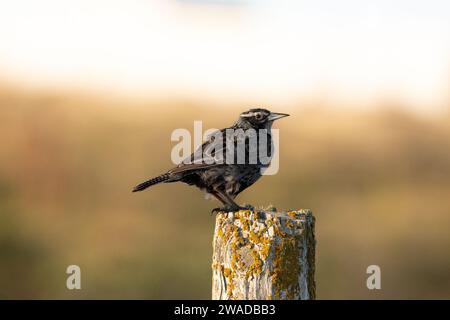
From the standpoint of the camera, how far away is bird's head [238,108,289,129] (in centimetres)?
877

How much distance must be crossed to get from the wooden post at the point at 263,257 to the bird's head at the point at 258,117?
3186mm

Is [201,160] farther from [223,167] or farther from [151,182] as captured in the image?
[151,182]

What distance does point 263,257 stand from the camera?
5383 mm

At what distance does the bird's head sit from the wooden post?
10.5 feet

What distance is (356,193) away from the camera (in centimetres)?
1914

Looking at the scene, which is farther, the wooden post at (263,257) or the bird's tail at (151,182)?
the bird's tail at (151,182)

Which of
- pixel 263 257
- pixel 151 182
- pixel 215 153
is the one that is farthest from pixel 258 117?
pixel 263 257

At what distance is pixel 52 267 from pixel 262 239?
10721 mm

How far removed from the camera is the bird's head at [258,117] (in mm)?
8766

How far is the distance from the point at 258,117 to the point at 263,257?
356 cm

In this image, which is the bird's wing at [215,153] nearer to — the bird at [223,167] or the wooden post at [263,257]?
the bird at [223,167]

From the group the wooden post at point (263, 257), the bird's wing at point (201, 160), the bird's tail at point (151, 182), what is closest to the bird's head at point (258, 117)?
the bird's wing at point (201, 160)

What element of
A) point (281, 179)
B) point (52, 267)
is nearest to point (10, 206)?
point (52, 267)

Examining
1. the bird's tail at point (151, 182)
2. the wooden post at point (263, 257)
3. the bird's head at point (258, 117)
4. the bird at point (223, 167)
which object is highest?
the bird's head at point (258, 117)
